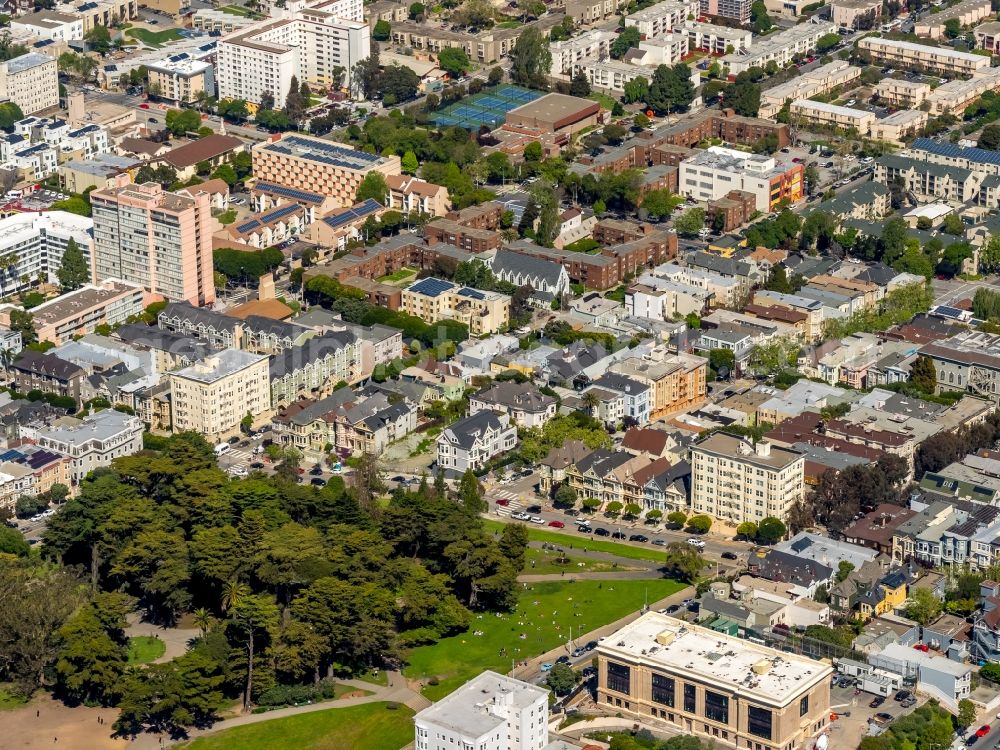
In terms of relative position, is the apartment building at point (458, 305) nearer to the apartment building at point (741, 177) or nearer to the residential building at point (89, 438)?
the residential building at point (89, 438)

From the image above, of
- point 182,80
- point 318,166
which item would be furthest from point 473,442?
point 182,80

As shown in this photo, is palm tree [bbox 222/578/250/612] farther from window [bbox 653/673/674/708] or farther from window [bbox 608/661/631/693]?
window [bbox 653/673/674/708]

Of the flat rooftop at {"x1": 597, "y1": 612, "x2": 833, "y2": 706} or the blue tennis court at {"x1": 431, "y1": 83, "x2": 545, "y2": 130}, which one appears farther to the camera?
the blue tennis court at {"x1": 431, "y1": 83, "x2": 545, "y2": 130}

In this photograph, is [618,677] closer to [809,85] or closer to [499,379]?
[499,379]

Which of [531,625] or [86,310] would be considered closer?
[531,625]

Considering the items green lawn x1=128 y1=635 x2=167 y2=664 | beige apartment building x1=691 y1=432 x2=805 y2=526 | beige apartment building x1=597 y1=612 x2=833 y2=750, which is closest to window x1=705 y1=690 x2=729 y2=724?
beige apartment building x1=597 y1=612 x2=833 y2=750

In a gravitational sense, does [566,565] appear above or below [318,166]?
below
